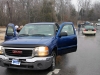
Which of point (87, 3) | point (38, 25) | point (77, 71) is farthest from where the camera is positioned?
point (87, 3)

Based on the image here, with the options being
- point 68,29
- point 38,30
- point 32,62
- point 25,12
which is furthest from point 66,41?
point 25,12

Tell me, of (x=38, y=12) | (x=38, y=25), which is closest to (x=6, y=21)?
(x=38, y=12)

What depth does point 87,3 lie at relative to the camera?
9488 centimetres

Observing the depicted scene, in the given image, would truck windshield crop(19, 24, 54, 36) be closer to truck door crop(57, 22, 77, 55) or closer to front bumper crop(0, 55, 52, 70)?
truck door crop(57, 22, 77, 55)

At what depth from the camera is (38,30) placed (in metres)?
7.12

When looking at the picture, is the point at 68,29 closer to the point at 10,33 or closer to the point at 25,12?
the point at 10,33

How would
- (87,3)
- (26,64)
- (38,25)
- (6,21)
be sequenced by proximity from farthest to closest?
(87,3)
(6,21)
(38,25)
(26,64)

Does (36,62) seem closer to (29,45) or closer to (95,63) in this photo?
(29,45)

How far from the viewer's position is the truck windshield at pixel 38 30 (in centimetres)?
693

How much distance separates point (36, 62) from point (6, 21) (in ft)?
133

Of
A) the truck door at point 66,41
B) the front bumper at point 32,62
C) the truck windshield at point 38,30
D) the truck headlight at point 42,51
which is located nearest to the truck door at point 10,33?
the truck windshield at point 38,30

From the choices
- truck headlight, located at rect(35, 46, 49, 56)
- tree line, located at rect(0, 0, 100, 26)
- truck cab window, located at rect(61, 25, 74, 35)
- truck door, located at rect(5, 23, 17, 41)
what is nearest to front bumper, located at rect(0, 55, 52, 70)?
truck headlight, located at rect(35, 46, 49, 56)

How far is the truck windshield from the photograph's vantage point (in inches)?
273

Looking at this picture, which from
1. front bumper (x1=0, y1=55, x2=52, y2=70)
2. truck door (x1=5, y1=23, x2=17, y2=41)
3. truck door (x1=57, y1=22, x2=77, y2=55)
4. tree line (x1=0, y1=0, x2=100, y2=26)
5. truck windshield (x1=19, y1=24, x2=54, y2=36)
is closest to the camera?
front bumper (x1=0, y1=55, x2=52, y2=70)
